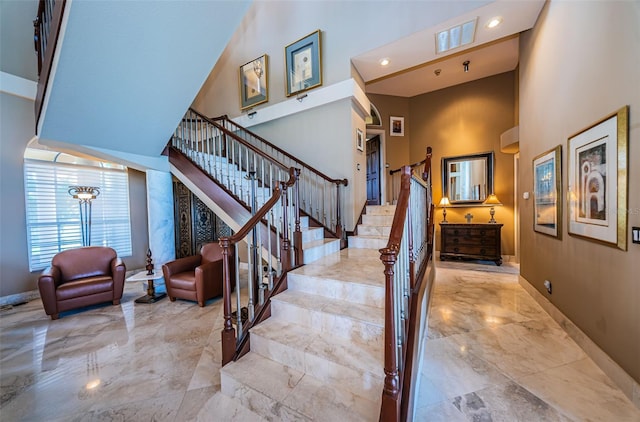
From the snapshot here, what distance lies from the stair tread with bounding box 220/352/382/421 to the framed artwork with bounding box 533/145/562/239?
2837 millimetres

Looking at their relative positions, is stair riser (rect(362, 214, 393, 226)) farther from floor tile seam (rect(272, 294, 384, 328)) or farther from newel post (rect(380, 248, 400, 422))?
newel post (rect(380, 248, 400, 422))

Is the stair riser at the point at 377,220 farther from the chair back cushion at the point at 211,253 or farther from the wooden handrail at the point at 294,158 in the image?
the chair back cushion at the point at 211,253

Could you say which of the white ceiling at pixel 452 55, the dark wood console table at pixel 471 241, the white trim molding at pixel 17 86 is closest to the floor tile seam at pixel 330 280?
the white ceiling at pixel 452 55

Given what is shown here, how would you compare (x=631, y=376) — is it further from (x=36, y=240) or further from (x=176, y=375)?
(x=36, y=240)

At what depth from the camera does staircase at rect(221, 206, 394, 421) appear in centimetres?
146

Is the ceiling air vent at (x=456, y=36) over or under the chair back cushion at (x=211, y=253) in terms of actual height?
over

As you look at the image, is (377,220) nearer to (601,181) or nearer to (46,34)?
(601,181)

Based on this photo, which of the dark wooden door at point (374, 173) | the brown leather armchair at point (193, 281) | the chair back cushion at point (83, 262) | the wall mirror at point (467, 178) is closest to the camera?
the brown leather armchair at point (193, 281)

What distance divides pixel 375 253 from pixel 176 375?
245 cm

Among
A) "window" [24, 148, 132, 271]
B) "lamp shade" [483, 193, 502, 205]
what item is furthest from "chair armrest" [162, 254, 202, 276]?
"lamp shade" [483, 193, 502, 205]

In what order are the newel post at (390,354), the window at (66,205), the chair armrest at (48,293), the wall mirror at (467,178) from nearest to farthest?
1. the newel post at (390,354)
2. the chair armrest at (48,293)
3. the window at (66,205)
4. the wall mirror at (467,178)

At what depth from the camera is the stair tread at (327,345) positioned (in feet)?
5.12

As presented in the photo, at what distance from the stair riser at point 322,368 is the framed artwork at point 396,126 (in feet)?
18.6

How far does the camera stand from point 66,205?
4484 millimetres
